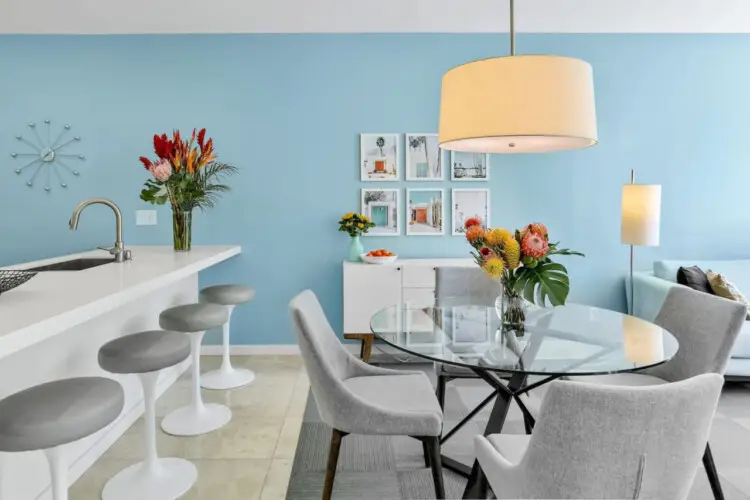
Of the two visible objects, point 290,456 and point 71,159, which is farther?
point 71,159

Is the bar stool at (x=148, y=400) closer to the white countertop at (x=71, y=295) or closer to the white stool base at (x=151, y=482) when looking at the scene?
the white stool base at (x=151, y=482)

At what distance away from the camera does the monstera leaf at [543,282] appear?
179 cm

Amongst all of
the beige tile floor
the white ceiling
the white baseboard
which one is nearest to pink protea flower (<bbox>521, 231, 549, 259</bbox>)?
the beige tile floor

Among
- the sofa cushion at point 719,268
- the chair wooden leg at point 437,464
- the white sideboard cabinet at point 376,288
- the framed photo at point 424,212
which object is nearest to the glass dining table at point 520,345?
the chair wooden leg at point 437,464

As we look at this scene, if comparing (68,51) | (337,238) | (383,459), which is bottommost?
(383,459)

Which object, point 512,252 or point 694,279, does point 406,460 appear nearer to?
point 512,252

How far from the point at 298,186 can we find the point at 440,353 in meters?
2.40

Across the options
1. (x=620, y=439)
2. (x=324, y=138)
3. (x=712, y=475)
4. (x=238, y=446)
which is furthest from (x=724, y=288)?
(x=238, y=446)

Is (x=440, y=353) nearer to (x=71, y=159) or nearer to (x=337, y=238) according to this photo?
(x=337, y=238)

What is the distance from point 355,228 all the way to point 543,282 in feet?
6.38

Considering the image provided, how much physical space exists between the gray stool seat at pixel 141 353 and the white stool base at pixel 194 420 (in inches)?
29.6

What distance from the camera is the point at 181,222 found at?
2879 mm

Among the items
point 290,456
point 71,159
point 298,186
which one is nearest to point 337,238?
point 298,186

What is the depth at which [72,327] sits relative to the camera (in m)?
1.66
